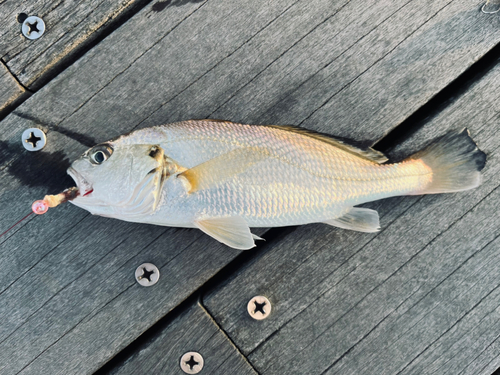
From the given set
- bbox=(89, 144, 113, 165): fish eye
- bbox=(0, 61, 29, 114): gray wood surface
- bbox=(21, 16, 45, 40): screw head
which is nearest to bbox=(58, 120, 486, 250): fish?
bbox=(89, 144, 113, 165): fish eye

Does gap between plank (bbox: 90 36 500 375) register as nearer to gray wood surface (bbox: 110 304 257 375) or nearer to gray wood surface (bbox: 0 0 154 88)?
gray wood surface (bbox: 110 304 257 375)

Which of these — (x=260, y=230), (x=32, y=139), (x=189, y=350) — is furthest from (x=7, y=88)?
(x=189, y=350)

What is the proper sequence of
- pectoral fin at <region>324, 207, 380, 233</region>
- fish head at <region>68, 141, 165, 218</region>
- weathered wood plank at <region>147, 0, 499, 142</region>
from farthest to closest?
weathered wood plank at <region>147, 0, 499, 142</region> → pectoral fin at <region>324, 207, 380, 233</region> → fish head at <region>68, 141, 165, 218</region>

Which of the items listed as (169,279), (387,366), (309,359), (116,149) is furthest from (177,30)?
(387,366)

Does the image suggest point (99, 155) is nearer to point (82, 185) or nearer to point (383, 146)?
point (82, 185)

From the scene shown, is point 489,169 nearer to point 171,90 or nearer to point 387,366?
point 387,366
